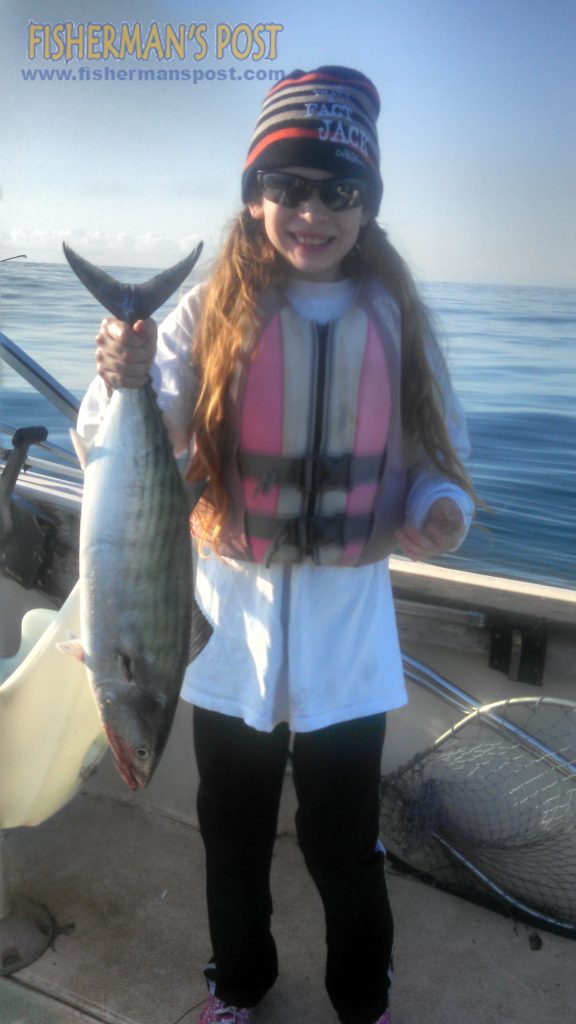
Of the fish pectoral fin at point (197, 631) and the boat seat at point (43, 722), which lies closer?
the fish pectoral fin at point (197, 631)

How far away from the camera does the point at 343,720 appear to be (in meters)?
1.74

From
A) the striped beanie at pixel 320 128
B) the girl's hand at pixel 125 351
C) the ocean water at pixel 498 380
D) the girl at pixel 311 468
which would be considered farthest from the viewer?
the ocean water at pixel 498 380

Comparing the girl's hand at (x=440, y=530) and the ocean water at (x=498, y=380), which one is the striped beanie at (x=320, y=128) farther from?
the ocean water at (x=498, y=380)

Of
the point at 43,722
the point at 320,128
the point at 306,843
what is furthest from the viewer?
the point at 43,722

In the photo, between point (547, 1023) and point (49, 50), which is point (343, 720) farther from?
point (49, 50)

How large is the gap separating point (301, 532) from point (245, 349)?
392 millimetres

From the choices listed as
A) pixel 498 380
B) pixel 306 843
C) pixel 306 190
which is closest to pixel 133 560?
pixel 306 190

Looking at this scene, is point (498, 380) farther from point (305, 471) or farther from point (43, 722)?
point (43, 722)

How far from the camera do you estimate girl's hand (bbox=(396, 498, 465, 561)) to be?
1651mm

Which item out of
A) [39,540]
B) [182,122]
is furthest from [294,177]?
[182,122]

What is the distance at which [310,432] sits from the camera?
1.69m

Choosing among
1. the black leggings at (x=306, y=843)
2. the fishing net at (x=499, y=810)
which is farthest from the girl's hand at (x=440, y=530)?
the fishing net at (x=499, y=810)

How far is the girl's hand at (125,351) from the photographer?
1.29 meters

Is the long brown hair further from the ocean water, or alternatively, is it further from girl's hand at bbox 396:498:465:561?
the ocean water
